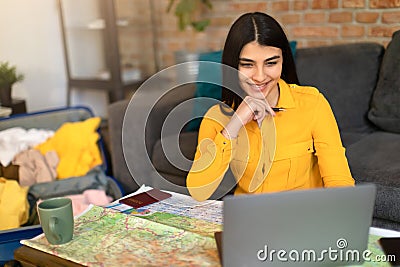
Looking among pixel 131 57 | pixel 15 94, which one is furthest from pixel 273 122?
pixel 15 94

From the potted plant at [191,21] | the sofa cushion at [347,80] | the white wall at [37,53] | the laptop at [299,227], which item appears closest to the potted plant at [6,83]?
the white wall at [37,53]

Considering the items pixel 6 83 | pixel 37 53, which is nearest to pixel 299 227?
pixel 6 83

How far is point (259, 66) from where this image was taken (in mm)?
1230

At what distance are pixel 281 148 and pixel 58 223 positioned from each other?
25.2 inches

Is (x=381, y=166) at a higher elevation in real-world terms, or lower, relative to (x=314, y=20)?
lower

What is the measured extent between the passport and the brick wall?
5.46ft

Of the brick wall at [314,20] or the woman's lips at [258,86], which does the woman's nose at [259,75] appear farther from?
the brick wall at [314,20]

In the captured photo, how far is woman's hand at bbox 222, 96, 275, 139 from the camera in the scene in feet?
4.09

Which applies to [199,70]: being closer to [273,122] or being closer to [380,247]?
[273,122]

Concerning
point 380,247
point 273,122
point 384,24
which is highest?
point 384,24

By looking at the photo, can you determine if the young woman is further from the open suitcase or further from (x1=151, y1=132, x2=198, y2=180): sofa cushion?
the open suitcase

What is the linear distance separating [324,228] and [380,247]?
194 millimetres

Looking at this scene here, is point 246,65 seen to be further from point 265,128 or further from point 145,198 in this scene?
point 145,198

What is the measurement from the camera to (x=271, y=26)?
1246mm
